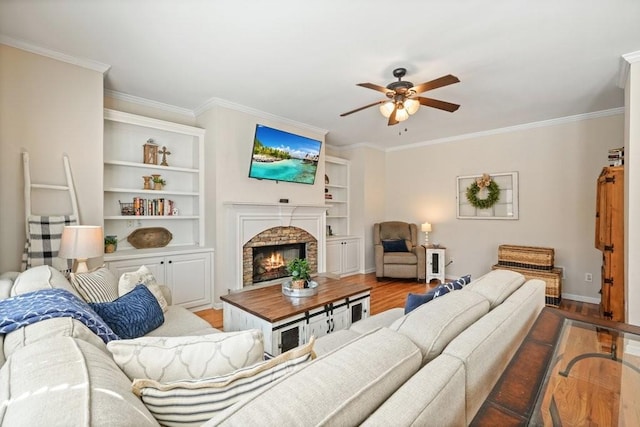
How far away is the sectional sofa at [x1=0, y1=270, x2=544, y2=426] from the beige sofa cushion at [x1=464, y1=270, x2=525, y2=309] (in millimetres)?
269

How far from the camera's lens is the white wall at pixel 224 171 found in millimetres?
3752

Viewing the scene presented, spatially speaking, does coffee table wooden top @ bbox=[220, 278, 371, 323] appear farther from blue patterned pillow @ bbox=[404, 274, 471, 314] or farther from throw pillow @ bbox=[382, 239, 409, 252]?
throw pillow @ bbox=[382, 239, 409, 252]

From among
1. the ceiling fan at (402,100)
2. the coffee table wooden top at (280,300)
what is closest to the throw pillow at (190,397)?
the coffee table wooden top at (280,300)

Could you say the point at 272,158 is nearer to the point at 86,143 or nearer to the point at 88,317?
the point at 86,143

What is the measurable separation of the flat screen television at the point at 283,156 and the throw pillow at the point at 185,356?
324 centimetres

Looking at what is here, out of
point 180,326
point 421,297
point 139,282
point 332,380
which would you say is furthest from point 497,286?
point 139,282

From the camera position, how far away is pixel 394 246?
534 centimetres

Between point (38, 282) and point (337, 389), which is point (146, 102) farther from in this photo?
point (337, 389)

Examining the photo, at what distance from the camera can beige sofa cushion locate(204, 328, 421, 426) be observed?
59cm

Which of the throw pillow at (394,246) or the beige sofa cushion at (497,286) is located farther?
the throw pillow at (394,246)

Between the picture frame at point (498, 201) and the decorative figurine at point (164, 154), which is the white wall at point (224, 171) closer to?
the decorative figurine at point (164, 154)

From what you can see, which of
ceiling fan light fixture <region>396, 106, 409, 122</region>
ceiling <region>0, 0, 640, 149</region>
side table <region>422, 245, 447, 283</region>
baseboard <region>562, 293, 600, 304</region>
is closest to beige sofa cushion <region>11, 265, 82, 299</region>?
ceiling <region>0, 0, 640, 149</region>

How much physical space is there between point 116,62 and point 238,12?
150cm

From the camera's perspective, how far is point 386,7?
2002mm
